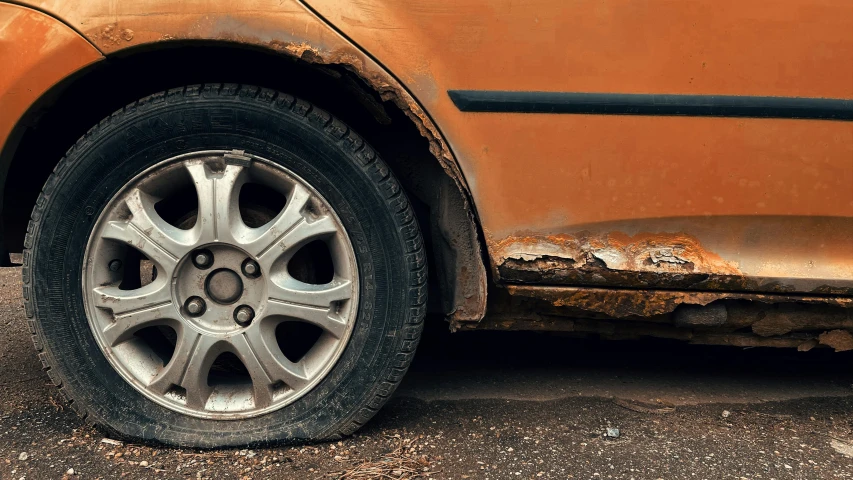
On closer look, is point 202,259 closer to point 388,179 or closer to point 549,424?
point 388,179

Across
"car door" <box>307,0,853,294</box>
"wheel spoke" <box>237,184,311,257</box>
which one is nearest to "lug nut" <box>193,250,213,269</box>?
"wheel spoke" <box>237,184,311,257</box>

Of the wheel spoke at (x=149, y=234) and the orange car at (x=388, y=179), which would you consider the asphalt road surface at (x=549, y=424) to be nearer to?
the orange car at (x=388, y=179)

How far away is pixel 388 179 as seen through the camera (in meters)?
1.74

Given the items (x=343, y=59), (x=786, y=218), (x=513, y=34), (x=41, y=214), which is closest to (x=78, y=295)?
(x=41, y=214)

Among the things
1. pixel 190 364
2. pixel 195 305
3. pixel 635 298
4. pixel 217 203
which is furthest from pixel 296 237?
pixel 635 298

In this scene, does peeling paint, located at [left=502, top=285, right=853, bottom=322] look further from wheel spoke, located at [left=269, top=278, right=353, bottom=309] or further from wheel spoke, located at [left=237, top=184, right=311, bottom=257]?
wheel spoke, located at [left=237, top=184, right=311, bottom=257]

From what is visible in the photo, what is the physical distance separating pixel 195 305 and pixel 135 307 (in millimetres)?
157

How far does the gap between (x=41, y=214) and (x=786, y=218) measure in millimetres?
1931

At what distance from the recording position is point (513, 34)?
5.32 ft

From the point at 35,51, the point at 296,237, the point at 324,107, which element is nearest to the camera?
the point at 35,51

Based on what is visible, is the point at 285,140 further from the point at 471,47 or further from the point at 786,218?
the point at 786,218

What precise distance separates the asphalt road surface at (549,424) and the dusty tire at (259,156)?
9cm

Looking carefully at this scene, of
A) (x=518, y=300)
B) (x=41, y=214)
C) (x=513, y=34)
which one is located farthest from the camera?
(x=518, y=300)

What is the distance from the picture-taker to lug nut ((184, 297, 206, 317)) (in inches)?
69.6
